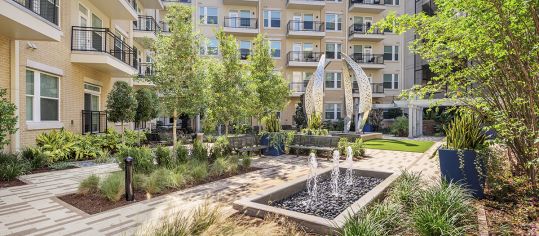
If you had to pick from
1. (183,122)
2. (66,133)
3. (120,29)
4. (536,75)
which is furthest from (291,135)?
(183,122)

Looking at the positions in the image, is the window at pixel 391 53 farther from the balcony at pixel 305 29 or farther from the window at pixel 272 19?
the window at pixel 272 19

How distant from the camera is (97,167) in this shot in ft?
34.3

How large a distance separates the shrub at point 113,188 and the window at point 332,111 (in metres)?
27.6

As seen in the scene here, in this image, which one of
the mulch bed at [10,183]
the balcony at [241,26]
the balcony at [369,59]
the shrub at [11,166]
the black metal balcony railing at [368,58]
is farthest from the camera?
the black metal balcony railing at [368,58]

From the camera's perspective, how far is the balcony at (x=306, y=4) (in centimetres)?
3103

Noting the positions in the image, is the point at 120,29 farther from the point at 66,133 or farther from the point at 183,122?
the point at 183,122

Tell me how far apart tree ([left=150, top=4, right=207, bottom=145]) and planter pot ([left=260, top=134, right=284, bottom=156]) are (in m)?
4.44

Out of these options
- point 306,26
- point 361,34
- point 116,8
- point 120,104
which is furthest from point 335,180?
point 361,34

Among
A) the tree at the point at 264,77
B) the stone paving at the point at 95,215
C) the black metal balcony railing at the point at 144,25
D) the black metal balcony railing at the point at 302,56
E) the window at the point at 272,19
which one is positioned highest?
the window at the point at 272,19

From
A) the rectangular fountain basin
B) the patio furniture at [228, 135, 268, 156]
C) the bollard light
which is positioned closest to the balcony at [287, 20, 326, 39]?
the patio furniture at [228, 135, 268, 156]

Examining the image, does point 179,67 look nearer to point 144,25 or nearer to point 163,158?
point 163,158

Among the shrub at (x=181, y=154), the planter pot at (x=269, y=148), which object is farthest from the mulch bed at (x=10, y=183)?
the planter pot at (x=269, y=148)

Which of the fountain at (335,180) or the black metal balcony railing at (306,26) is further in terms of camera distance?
the black metal balcony railing at (306,26)

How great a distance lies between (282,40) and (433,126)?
1656cm
